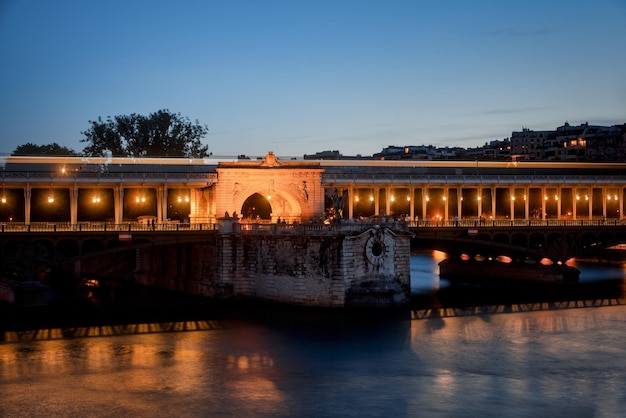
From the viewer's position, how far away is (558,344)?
4659 centimetres

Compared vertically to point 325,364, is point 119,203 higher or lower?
higher

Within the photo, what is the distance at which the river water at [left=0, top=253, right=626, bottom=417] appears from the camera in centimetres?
3478

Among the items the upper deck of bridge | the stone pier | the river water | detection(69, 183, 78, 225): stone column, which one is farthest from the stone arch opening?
the river water

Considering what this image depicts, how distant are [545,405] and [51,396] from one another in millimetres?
20504

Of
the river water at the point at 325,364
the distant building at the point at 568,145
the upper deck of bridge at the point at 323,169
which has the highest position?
the distant building at the point at 568,145

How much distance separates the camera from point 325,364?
41.9 meters

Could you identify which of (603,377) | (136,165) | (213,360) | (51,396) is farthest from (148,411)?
(136,165)

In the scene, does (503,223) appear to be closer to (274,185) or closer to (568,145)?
(274,185)

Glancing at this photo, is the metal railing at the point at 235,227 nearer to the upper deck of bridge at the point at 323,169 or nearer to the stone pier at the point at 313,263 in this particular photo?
the stone pier at the point at 313,263

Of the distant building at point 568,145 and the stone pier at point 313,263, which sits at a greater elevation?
the distant building at point 568,145

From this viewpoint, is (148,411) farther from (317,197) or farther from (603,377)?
(317,197)

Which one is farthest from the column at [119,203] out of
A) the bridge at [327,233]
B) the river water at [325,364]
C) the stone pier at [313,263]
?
the river water at [325,364]

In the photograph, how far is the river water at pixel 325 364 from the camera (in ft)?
114

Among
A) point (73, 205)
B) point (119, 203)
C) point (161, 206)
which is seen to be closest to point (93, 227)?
Result: point (73, 205)
